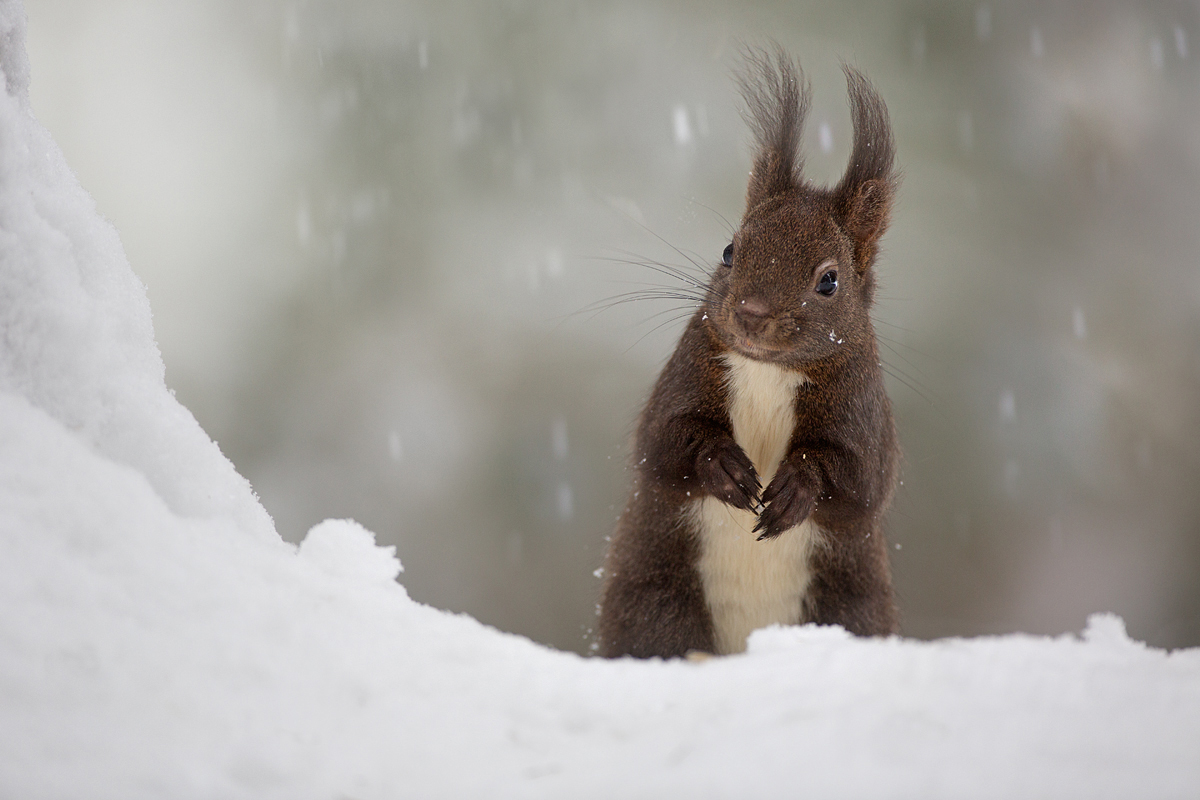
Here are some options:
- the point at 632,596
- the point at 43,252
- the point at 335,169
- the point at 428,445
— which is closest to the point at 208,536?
the point at 43,252

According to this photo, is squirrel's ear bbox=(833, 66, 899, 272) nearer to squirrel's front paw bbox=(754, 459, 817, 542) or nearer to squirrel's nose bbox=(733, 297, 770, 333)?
squirrel's nose bbox=(733, 297, 770, 333)

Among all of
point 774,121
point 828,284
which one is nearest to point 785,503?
point 828,284

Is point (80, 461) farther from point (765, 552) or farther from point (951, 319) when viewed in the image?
point (951, 319)

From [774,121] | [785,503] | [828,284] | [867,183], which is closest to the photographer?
[785,503]

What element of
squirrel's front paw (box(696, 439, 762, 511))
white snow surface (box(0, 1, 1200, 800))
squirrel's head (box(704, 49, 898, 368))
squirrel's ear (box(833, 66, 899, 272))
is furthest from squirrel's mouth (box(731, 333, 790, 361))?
white snow surface (box(0, 1, 1200, 800))

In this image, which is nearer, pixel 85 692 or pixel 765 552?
pixel 85 692

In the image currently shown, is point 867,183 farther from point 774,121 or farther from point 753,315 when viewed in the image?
point 753,315

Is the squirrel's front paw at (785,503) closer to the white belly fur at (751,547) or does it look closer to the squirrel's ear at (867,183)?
the white belly fur at (751,547)
